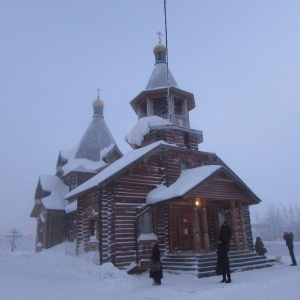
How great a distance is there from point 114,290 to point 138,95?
15649mm

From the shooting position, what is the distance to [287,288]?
8859 mm

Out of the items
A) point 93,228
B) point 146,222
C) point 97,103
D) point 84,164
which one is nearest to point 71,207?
point 84,164

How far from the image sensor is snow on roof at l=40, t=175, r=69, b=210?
2717 cm

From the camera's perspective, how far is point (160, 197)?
1638 cm

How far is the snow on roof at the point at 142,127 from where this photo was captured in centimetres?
2141

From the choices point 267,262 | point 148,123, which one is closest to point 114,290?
point 267,262

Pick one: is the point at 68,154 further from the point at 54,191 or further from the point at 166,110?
the point at 166,110

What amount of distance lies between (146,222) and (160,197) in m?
1.96

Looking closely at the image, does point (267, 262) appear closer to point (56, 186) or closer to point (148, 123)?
point (148, 123)

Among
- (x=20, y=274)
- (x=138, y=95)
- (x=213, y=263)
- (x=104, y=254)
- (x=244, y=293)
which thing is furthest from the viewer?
(x=138, y=95)

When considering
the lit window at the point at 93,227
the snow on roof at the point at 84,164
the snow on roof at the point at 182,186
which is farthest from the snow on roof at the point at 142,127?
the snow on roof at the point at 84,164

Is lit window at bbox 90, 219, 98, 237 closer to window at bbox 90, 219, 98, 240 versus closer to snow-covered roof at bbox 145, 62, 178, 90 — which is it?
window at bbox 90, 219, 98, 240

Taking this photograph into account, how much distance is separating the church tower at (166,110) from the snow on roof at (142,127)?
7 centimetres

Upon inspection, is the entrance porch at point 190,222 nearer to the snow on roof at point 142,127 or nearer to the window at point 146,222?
the window at point 146,222
